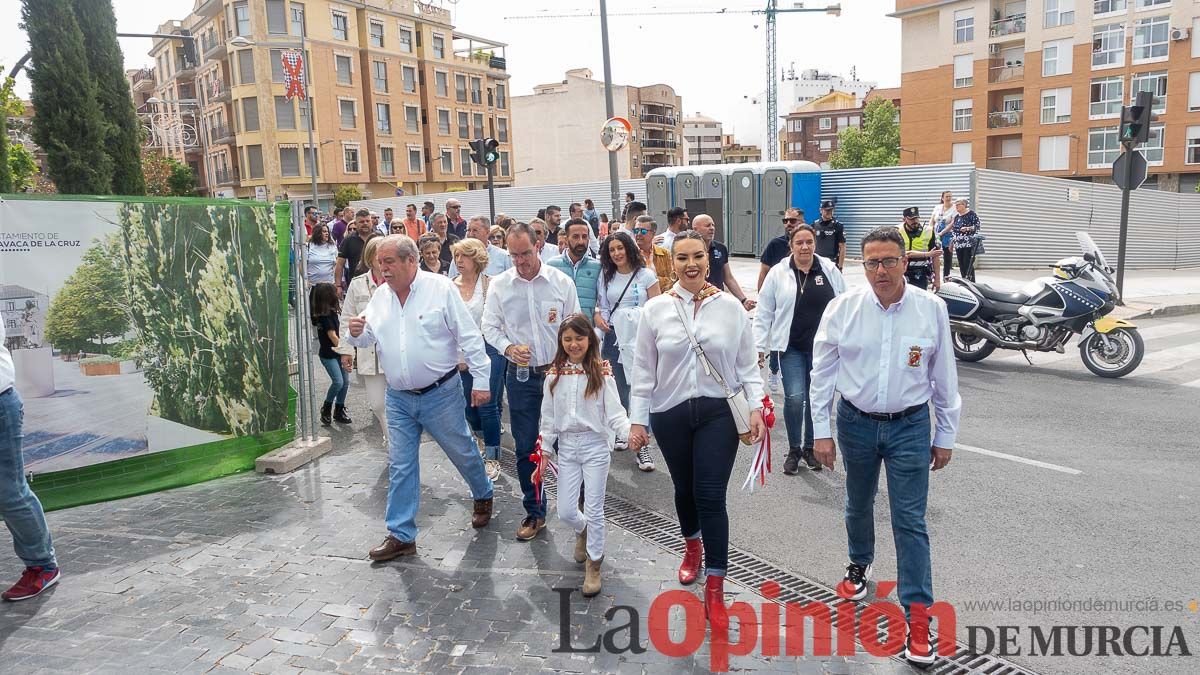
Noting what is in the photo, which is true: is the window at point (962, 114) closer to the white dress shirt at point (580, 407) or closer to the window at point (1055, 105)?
the window at point (1055, 105)

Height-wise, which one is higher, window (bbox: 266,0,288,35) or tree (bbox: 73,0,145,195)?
window (bbox: 266,0,288,35)

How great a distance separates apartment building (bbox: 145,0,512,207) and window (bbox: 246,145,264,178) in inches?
2.4

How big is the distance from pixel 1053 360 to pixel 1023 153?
43070mm

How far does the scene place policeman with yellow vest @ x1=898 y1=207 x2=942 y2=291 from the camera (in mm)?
10891

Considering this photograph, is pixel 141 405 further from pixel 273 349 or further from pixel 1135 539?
pixel 1135 539

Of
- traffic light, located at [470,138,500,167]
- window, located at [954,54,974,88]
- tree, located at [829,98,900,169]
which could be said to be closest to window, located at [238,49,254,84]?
traffic light, located at [470,138,500,167]

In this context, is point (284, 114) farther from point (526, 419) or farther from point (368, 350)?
point (526, 419)

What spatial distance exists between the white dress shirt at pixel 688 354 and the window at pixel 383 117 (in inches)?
2150

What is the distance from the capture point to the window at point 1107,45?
144 ft

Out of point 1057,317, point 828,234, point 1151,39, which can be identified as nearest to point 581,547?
point 828,234

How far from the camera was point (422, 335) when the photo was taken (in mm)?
4793

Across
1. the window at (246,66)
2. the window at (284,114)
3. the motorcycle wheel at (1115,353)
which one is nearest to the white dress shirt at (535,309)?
the motorcycle wheel at (1115,353)

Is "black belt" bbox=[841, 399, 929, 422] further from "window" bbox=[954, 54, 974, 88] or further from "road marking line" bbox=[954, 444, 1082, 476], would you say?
"window" bbox=[954, 54, 974, 88]

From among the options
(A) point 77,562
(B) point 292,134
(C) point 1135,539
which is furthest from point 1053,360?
(B) point 292,134
